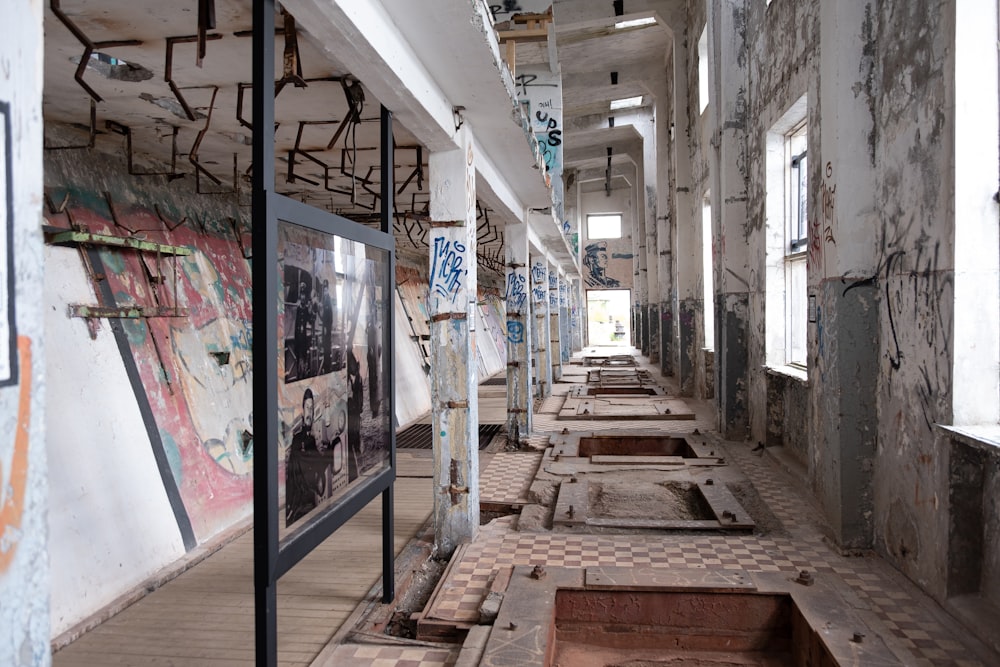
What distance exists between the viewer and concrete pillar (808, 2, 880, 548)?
4.10 metres

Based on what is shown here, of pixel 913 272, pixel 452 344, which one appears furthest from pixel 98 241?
pixel 913 272

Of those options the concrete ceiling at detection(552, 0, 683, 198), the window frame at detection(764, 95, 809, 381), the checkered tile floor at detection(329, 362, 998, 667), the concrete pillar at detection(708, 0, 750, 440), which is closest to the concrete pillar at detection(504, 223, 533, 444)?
the checkered tile floor at detection(329, 362, 998, 667)

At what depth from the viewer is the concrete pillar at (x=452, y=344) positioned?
4.31 metres

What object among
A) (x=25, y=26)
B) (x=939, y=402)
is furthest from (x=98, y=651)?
(x=939, y=402)

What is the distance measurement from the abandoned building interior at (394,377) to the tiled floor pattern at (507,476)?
9cm

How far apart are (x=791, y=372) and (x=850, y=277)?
239 centimetres

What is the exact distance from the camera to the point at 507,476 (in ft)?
20.7

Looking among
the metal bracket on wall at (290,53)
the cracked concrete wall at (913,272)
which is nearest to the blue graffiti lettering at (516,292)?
the cracked concrete wall at (913,272)

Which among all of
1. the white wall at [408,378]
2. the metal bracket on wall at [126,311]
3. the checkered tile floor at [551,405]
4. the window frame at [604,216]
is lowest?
the checkered tile floor at [551,405]

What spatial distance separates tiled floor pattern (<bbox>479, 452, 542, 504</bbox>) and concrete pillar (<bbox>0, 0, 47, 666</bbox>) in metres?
4.54

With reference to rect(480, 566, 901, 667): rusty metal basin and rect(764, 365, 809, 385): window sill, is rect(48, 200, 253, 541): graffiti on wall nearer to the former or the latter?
→ rect(480, 566, 901, 667): rusty metal basin

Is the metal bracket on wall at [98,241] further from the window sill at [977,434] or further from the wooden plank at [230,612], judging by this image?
the window sill at [977,434]

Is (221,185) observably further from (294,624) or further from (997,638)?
(997,638)

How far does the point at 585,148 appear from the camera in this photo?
77.0 ft
